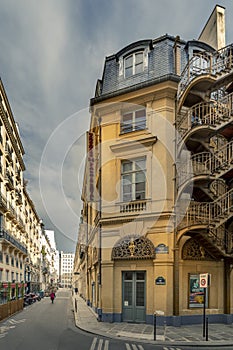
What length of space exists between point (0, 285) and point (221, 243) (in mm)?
14758

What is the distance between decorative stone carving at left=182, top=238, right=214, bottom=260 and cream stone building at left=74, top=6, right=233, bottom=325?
51 mm

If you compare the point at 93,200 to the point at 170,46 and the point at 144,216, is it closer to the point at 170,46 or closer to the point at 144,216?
the point at 144,216

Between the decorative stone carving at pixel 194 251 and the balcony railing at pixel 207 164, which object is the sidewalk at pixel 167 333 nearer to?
the decorative stone carving at pixel 194 251

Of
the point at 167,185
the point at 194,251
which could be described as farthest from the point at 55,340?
the point at 167,185

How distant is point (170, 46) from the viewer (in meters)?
19.4

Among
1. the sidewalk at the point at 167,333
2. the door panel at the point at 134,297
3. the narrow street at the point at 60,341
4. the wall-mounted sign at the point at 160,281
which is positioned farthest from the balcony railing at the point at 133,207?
the narrow street at the point at 60,341

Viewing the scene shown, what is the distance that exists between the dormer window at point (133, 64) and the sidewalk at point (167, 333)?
13559 millimetres

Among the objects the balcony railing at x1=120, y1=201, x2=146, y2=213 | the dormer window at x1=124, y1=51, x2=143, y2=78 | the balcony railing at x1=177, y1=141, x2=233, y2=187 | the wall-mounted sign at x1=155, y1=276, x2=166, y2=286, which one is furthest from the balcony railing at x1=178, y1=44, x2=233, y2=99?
the wall-mounted sign at x1=155, y1=276, x2=166, y2=286

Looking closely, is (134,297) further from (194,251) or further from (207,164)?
(207,164)

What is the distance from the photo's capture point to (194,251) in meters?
17.6

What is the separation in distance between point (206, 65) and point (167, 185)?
764cm

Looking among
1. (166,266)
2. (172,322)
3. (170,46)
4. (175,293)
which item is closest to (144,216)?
(166,266)

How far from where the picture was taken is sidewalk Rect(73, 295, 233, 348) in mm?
13008

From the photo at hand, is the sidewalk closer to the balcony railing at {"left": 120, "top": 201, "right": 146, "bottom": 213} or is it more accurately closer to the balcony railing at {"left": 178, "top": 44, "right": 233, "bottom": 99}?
the balcony railing at {"left": 120, "top": 201, "right": 146, "bottom": 213}
